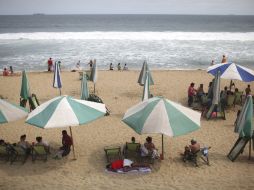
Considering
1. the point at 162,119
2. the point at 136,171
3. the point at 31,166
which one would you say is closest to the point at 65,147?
the point at 31,166

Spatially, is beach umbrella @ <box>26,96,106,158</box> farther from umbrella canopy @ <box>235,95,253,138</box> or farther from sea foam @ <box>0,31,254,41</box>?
sea foam @ <box>0,31,254,41</box>

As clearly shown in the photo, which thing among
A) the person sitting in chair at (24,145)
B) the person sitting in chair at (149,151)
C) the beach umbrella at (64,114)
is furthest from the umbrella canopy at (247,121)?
the person sitting in chair at (24,145)

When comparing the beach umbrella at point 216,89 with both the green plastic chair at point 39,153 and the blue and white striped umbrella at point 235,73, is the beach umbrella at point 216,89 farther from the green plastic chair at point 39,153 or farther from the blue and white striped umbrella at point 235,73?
the green plastic chair at point 39,153

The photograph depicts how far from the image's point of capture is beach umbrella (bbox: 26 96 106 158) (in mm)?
7512

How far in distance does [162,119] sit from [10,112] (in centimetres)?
450

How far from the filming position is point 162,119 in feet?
24.5

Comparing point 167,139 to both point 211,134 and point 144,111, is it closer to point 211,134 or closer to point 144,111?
point 211,134

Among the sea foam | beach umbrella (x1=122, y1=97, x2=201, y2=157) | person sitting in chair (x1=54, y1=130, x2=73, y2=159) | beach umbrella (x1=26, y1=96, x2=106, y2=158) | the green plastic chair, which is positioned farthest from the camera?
the sea foam

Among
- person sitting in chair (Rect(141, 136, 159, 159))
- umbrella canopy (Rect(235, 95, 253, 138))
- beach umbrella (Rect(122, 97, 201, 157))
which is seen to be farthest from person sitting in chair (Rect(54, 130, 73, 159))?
umbrella canopy (Rect(235, 95, 253, 138))

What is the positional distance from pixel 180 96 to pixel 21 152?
9.16 meters

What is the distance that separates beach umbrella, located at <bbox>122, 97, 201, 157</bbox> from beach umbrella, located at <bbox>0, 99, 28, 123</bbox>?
3.22 metres

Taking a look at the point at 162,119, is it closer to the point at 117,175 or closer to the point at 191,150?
the point at 191,150

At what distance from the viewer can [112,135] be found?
410 inches

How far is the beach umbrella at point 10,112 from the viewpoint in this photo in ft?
26.8
